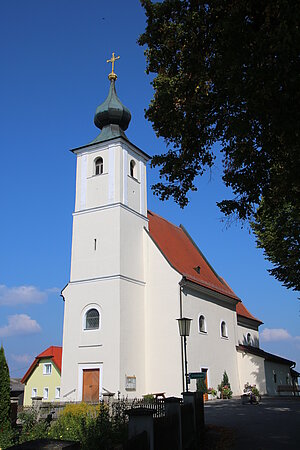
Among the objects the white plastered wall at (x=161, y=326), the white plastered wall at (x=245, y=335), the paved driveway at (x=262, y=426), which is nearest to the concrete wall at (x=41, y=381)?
the white plastered wall at (x=161, y=326)

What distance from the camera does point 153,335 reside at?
79.2ft

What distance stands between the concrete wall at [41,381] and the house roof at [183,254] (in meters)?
13.4

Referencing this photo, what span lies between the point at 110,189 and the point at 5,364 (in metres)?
12.8

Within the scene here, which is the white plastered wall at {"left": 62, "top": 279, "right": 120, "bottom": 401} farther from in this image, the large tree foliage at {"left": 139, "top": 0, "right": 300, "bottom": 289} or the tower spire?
the large tree foliage at {"left": 139, "top": 0, "right": 300, "bottom": 289}

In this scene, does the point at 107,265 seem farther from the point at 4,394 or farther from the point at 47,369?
the point at 47,369

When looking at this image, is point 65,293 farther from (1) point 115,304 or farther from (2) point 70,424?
(2) point 70,424

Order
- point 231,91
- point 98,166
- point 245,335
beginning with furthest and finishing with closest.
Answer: point 245,335
point 98,166
point 231,91

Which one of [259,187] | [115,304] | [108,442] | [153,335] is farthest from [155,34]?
[153,335]

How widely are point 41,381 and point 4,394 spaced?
21.9 meters

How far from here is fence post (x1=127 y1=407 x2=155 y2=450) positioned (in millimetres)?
7047

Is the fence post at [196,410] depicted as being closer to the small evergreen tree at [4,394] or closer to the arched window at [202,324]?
the small evergreen tree at [4,394]

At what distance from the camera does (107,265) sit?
23906 mm

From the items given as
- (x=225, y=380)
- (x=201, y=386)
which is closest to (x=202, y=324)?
(x=201, y=386)

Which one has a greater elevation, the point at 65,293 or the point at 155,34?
the point at 155,34
